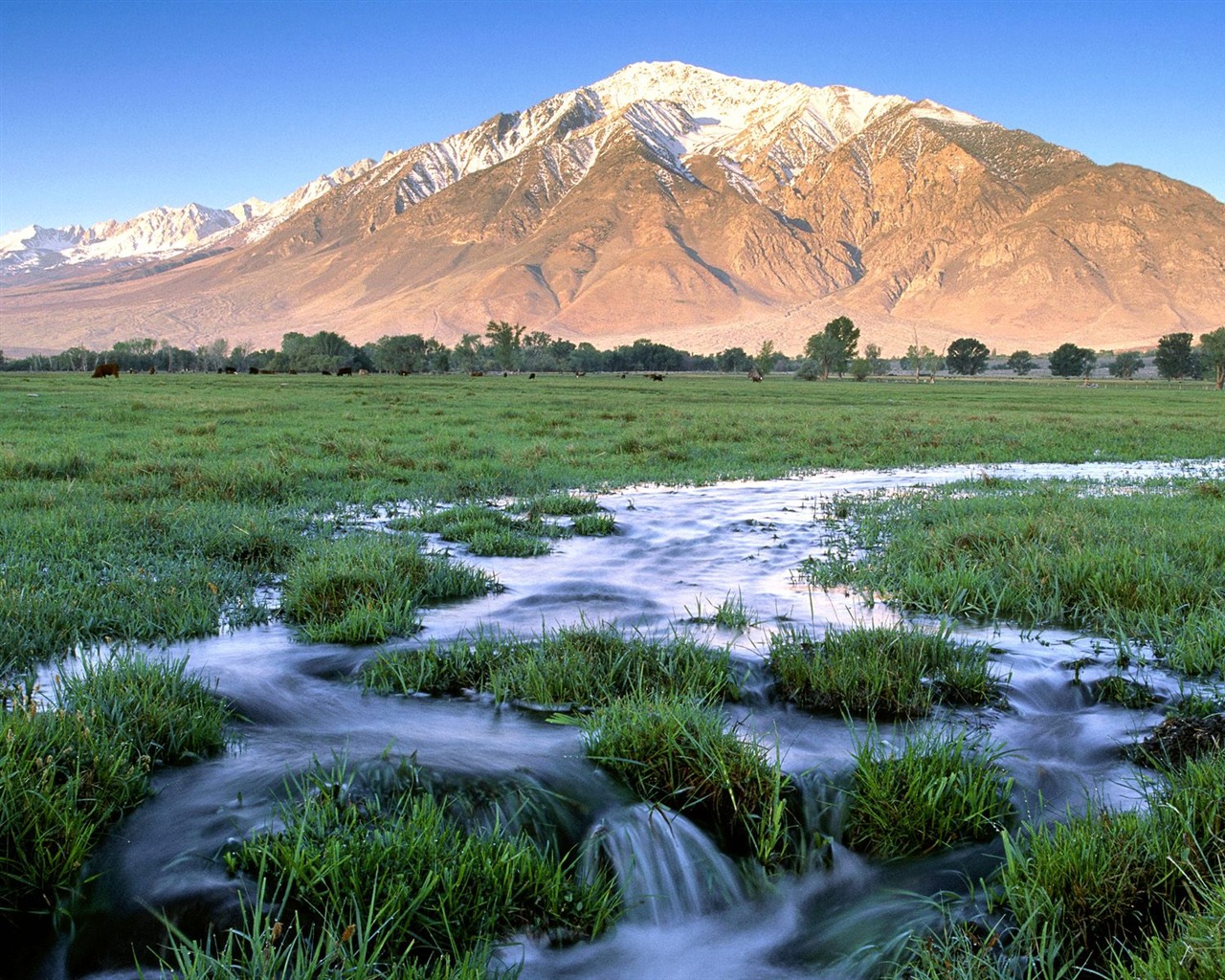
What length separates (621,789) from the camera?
357cm

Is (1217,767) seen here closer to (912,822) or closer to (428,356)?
(912,822)

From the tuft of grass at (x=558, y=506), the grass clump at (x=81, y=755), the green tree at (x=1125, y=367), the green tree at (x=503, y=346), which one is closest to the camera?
the grass clump at (x=81, y=755)

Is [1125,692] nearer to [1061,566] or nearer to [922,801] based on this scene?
[922,801]

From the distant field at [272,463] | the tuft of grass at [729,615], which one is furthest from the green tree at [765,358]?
the tuft of grass at [729,615]

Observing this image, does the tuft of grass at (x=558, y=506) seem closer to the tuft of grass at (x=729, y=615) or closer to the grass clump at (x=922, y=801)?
the tuft of grass at (x=729, y=615)

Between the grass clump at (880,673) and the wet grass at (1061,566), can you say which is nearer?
the grass clump at (880,673)

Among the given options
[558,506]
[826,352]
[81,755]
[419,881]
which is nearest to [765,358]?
[826,352]

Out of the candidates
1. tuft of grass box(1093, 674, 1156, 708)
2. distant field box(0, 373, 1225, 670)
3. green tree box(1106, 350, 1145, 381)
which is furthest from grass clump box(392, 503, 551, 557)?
green tree box(1106, 350, 1145, 381)

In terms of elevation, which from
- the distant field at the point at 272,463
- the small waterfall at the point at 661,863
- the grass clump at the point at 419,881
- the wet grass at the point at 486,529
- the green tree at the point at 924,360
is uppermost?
the green tree at the point at 924,360

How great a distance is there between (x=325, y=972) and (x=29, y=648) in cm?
399

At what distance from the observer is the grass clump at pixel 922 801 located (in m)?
3.25

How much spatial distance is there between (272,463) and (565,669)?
11.3 meters

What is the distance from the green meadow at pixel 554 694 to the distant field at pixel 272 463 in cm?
7

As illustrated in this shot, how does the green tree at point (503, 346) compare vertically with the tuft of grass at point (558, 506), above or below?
above
